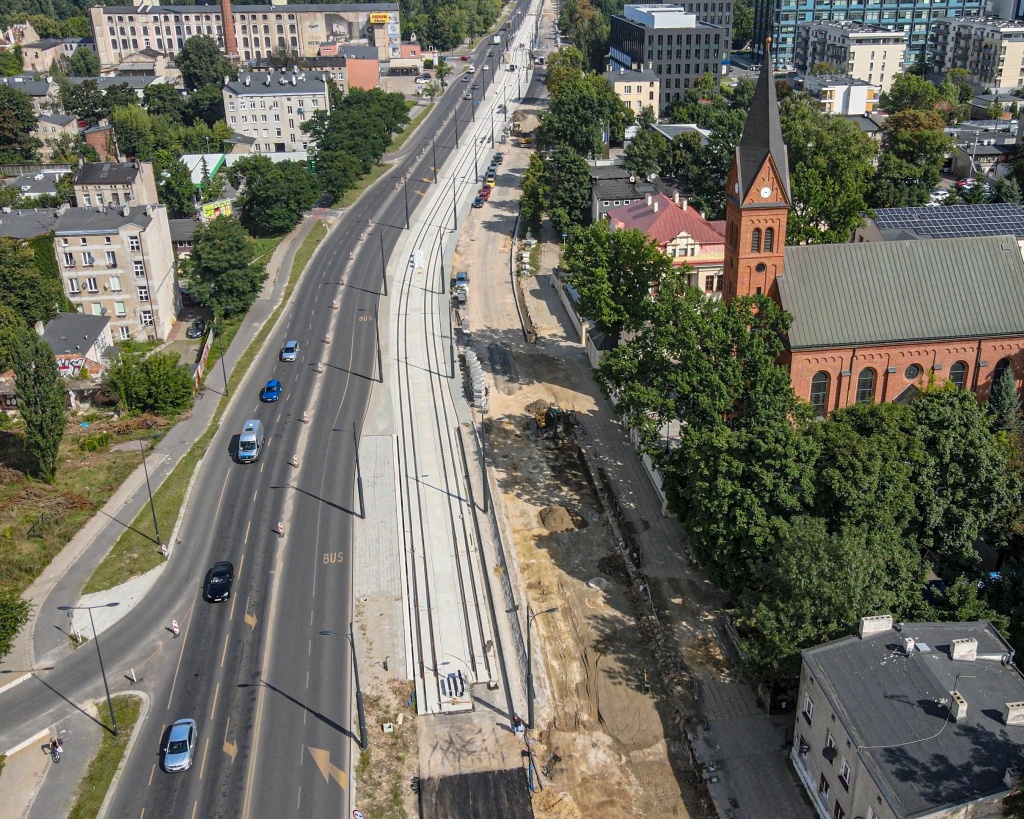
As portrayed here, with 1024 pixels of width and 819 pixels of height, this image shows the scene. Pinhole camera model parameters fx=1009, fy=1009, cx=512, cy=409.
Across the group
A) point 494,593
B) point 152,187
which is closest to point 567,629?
point 494,593

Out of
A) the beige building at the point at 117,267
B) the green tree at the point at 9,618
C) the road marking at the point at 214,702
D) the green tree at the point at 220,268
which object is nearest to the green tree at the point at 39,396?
the green tree at the point at 9,618

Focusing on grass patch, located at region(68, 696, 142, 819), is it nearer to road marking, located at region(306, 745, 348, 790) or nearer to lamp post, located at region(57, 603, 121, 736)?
lamp post, located at region(57, 603, 121, 736)

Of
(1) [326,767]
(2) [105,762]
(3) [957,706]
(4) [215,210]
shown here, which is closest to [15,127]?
(4) [215,210]

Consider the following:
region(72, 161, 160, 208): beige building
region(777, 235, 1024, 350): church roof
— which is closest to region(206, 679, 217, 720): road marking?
region(777, 235, 1024, 350): church roof

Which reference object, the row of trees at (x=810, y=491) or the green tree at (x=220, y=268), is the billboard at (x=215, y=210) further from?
the row of trees at (x=810, y=491)

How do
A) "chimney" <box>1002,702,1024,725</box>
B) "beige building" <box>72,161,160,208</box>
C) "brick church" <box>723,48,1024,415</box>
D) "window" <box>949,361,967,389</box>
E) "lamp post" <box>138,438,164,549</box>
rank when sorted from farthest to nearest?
"beige building" <box>72,161,160,208</box>, "window" <box>949,361,967,389</box>, "brick church" <box>723,48,1024,415</box>, "lamp post" <box>138,438,164,549</box>, "chimney" <box>1002,702,1024,725</box>

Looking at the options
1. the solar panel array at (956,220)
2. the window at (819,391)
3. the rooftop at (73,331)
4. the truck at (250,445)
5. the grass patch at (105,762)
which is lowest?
the grass patch at (105,762)

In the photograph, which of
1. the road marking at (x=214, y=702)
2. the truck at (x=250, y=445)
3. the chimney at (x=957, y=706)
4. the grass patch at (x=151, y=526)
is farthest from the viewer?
the truck at (x=250, y=445)
